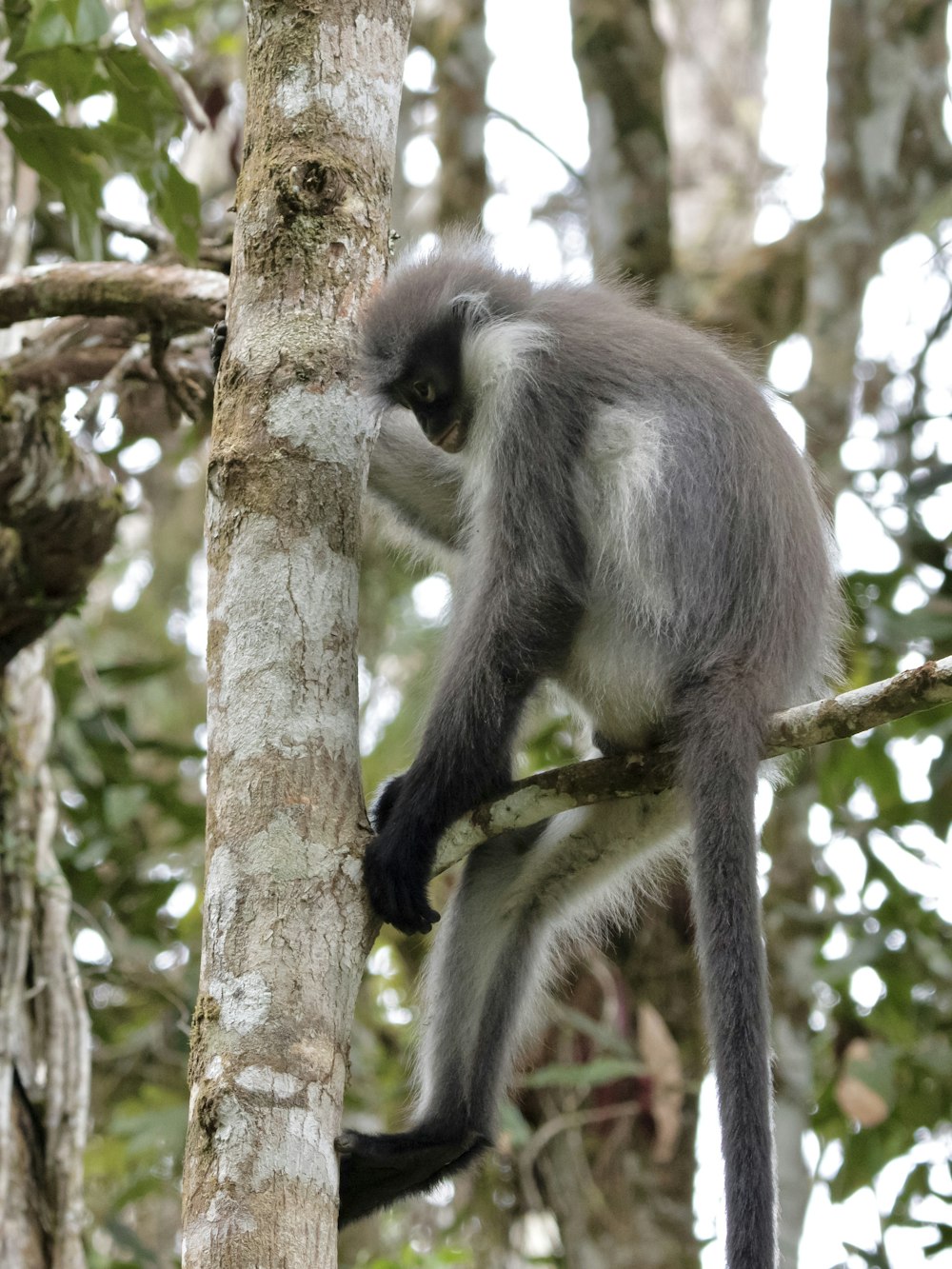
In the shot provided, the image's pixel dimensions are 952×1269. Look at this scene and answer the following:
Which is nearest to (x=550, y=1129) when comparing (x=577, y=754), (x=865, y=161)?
(x=577, y=754)

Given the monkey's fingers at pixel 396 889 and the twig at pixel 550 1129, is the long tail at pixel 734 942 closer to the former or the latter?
the monkey's fingers at pixel 396 889

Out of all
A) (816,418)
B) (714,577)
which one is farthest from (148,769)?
(714,577)

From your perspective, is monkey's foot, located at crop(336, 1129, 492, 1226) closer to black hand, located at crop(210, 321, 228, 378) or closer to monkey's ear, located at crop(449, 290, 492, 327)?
black hand, located at crop(210, 321, 228, 378)

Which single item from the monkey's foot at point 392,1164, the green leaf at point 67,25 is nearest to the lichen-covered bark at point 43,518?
the green leaf at point 67,25

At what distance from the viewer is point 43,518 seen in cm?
370

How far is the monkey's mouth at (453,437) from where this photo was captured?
3.37 m

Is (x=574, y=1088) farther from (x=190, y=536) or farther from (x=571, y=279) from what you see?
(x=190, y=536)

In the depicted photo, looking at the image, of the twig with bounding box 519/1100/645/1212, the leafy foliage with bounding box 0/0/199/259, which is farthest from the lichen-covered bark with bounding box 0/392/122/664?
the twig with bounding box 519/1100/645/1212

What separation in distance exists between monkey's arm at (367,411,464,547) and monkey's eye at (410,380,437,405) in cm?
33

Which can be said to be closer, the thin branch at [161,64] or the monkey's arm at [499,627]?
the monkey's arm at [499,627]

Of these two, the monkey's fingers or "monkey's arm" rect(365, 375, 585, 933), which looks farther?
"monkey's arm" rect(365, 375, 585, 933)

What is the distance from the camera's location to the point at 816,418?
16.6ft

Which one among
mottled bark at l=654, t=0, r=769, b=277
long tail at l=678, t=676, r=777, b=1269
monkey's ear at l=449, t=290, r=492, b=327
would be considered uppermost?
mottled bark at l=654, t=0, r=769, b=277

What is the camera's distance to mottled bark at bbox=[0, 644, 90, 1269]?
137 inches
